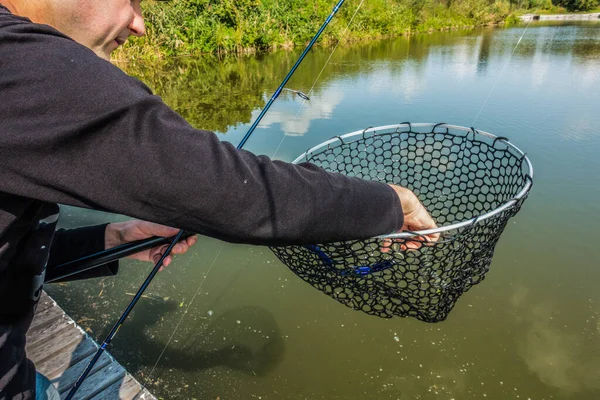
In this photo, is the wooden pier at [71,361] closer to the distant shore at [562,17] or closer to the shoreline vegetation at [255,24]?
the shoreline vegetation at [255,24]

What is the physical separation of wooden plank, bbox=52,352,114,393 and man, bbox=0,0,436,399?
1.25 meters

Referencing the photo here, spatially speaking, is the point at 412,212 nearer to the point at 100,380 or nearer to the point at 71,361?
the point at 100,380

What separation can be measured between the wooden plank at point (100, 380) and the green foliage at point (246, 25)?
10.6 meters

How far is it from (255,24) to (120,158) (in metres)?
14.4

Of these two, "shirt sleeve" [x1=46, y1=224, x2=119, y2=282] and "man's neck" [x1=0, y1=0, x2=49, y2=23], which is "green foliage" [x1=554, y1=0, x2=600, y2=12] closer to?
"shirt sleeve" [x1=46, y1=224, x2=119, y2=282]

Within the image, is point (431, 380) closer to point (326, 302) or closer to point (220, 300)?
point (326, 302)

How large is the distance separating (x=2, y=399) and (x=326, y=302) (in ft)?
6.94

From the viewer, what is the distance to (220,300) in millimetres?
2711

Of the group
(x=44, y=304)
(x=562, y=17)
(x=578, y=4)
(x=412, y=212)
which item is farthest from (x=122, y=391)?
(x=578, y=4)

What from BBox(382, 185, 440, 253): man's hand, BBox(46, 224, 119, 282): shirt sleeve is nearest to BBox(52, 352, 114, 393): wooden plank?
BBox(46, 224, 119, 282): shirt sleeve

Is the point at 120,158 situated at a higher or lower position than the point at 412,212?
higher

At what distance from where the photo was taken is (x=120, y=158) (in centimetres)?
52

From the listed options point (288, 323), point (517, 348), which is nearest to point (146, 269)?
point (288, 323)

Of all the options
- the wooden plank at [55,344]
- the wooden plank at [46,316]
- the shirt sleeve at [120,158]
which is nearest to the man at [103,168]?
the shirt sleeve at [120,158]
